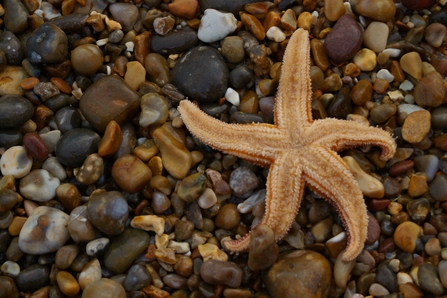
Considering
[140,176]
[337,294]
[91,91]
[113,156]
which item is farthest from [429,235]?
[91,91]

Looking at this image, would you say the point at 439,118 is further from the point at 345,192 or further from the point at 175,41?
the point at 175,41

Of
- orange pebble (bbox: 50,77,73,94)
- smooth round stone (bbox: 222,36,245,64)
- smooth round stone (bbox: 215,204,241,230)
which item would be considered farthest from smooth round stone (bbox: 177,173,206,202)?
orange pebble (bbox: 50,77,73,94)

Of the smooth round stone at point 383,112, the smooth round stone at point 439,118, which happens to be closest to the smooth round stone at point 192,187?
the smooth round stone at point 383,112

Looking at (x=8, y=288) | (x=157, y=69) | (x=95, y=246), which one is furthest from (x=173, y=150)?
(x=8, y=288)

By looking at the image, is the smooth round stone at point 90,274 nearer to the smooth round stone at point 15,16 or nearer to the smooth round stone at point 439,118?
the smooth round stone at point 15,16

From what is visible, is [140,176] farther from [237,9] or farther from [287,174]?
[237,9]

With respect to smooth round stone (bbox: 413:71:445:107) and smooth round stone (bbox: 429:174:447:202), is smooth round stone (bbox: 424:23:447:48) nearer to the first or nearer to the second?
smooth round stone (bbox: 413:71:445:107)
